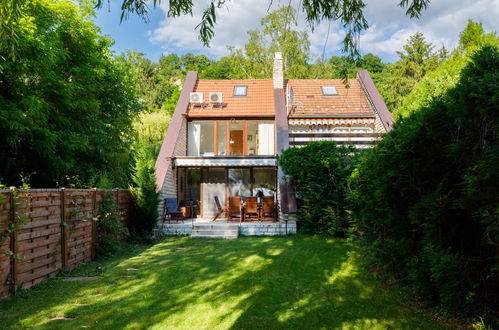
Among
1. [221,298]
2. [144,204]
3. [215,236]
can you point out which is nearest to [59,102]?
[144,204]

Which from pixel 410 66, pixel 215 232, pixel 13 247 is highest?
pixel 410 66

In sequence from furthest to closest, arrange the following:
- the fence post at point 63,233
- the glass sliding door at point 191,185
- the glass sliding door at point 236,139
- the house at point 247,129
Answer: the glass sliding door at point 236,139 → the glass sliding door at point 191,185 → the house at point 247,129 → the fence post at point 63,233

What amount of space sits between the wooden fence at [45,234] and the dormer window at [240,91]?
13.8m

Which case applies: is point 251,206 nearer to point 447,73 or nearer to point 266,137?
point 266,137

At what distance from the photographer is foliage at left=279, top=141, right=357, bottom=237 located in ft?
44.1

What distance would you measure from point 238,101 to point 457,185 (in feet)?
61.9

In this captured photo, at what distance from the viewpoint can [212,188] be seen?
67.0ft

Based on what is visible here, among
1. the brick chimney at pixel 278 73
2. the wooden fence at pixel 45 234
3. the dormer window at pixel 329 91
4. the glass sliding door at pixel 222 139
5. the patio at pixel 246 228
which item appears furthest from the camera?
the dormer window at pixel 329 91

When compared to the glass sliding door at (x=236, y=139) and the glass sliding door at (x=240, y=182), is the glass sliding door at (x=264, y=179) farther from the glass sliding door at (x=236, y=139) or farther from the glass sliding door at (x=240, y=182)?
the glass sliding door at (x=236, y=139)

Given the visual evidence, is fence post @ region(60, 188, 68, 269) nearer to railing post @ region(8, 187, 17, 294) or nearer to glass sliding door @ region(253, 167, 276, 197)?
railing post @ region(8, 187, 17, 294)

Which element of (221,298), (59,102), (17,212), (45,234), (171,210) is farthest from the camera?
(171,210)

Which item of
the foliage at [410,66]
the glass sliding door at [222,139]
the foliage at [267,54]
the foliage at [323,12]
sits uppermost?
the foliage at [267,54]

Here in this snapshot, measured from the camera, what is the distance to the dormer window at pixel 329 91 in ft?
76.8

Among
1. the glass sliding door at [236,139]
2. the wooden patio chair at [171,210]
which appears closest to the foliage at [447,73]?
the glass sliding door at [236,139]
